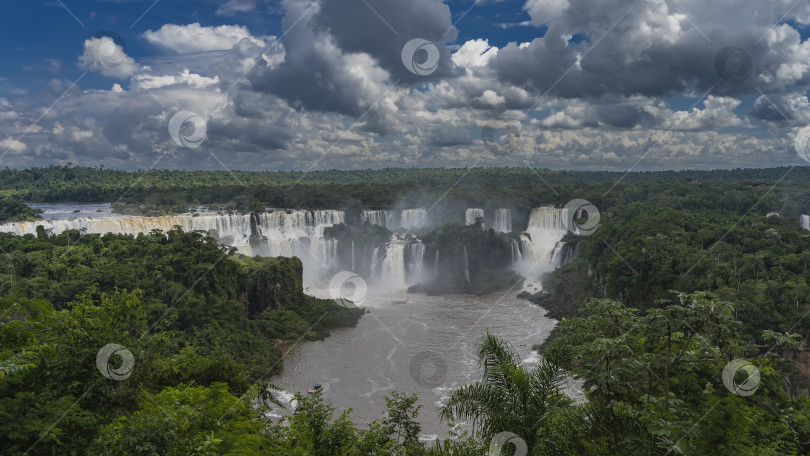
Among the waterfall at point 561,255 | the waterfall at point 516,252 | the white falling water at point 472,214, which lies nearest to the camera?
the waterfall at point 561,255

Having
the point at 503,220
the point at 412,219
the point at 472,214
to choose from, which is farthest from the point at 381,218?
the point at 503,220

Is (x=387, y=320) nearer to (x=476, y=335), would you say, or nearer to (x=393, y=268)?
Result: (x=476, y=335)

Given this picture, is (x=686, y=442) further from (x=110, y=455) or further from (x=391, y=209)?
(x=391, y=209)

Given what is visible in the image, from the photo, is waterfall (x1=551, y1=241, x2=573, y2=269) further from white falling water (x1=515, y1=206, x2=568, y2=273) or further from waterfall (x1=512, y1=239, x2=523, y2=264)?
waterfall (x1=512, y1=239, x2=523, y2=264)

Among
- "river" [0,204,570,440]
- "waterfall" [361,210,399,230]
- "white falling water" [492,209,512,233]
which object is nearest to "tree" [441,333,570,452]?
"river" [0,204,570,440]

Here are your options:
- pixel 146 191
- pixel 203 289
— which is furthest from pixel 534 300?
pixel 146 191

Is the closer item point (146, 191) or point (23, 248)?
point (23, 248)

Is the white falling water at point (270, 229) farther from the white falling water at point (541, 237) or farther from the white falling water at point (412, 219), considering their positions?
the white falling water at point (541, 237)

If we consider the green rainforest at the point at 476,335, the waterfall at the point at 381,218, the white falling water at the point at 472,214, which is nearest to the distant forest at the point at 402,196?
the green rainforest at the point at 476,335
